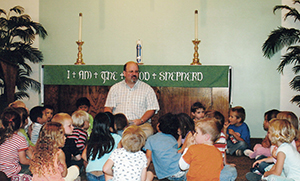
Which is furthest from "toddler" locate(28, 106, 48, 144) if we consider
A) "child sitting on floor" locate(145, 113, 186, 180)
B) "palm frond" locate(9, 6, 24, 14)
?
"palm frond" locate(9, 6, 24, 14)

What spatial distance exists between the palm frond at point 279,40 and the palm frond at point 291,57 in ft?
0.50

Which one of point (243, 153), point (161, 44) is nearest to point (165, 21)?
point (161, 44)

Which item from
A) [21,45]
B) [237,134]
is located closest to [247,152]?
[237,134]

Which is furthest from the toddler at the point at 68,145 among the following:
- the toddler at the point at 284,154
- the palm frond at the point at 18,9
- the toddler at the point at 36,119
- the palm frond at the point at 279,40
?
the palm frond at the point at 279,40

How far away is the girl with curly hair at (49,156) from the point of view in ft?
7.11

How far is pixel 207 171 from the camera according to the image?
2.11 meters

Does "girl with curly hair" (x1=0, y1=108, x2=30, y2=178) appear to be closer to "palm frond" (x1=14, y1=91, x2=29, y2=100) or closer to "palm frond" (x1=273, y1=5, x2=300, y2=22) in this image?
"palm frond" (x1=14, y1=91, x2=29, y2=100)

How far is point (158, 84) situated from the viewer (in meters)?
4.37

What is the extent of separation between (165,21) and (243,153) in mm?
2861

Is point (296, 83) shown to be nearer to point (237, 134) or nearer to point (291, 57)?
point (291, 57)

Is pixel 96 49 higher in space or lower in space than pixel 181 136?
higher

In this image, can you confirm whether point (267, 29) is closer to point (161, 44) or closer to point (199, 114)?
point (161, 44)

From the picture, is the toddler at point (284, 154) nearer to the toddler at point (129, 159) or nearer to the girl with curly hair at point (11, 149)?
the toddler at point (129, 159)

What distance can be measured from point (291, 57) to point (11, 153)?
435 cm
